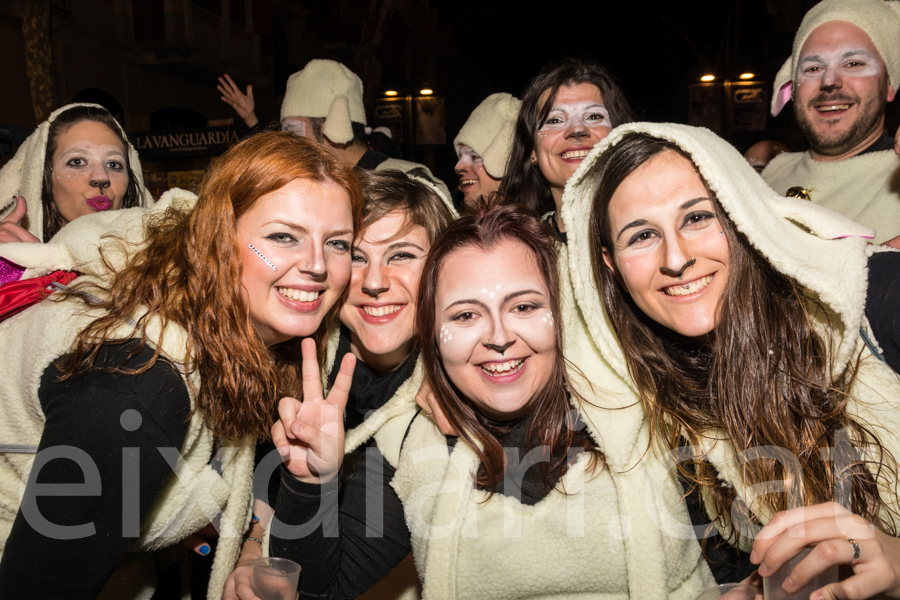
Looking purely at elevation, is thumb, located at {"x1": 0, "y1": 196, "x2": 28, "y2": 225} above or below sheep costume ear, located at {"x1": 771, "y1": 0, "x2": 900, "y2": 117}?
below

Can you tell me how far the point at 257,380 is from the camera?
1.68m

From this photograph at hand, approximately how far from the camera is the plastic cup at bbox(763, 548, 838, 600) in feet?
4.01

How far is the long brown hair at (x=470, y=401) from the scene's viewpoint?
5.82 ft

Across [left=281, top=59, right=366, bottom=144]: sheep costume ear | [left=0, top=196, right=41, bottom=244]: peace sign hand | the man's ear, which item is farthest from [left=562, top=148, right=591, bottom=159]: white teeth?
[left=0, top=196, right=41, bottom=244]: peace sign hand

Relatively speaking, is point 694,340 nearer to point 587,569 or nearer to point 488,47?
point 587,569

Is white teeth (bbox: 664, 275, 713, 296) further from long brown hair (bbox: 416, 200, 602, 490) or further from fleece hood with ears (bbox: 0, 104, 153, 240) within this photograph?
fleece hood with ears (bbox: 0, 104, 153, 240)

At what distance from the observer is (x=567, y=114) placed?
269cm

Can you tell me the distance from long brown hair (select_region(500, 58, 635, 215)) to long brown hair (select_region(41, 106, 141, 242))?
1.69 metres

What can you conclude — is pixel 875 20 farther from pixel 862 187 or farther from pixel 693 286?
pixel 693 286

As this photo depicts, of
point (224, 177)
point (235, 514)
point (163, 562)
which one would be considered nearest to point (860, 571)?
point (235, 514)

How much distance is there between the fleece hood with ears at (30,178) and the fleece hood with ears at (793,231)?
232 cm

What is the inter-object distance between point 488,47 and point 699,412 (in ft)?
87.0

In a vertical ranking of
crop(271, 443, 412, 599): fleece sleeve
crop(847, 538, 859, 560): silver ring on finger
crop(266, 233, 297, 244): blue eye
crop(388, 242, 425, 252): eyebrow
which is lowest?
crop(271, 443, 412, 599): fleece sleeve

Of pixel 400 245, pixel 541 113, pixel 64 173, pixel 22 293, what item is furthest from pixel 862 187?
pixel 64 173
